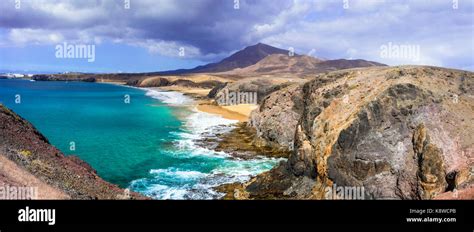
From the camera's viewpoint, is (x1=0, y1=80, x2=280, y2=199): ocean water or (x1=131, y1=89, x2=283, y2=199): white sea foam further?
(x1=0, y1=80, x2=280, y2=199): ocean water

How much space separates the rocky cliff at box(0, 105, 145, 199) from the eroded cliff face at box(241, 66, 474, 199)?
38.1 ft

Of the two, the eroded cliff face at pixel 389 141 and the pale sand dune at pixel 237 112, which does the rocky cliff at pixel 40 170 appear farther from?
the pale sand dune at pixel 237 112

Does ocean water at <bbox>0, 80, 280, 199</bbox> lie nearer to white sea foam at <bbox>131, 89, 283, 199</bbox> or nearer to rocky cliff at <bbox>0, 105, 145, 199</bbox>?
white sea foam at <bbox>131, 89, 283, 199</bbox>

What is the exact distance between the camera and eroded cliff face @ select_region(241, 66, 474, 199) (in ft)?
67.6

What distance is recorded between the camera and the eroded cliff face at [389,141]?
811 inches

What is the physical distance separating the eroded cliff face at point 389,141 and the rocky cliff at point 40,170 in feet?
38.1

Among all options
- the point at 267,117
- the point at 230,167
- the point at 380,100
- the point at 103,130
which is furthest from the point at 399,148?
the point at 103,130

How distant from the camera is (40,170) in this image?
1700 centimetres

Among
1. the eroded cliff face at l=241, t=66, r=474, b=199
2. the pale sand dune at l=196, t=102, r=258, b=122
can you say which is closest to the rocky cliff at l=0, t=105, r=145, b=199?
the eroded cliff face at l=241, t=66, r=474, b=199

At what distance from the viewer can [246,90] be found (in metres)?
88.1

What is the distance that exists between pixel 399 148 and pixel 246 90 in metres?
Result: 66.5

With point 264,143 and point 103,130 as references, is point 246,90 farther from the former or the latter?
point 264,143

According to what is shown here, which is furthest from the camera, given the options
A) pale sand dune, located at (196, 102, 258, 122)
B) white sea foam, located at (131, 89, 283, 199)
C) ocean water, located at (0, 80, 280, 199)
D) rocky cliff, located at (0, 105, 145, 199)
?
pale sand dune, located at (196, 102, 258, 122)
